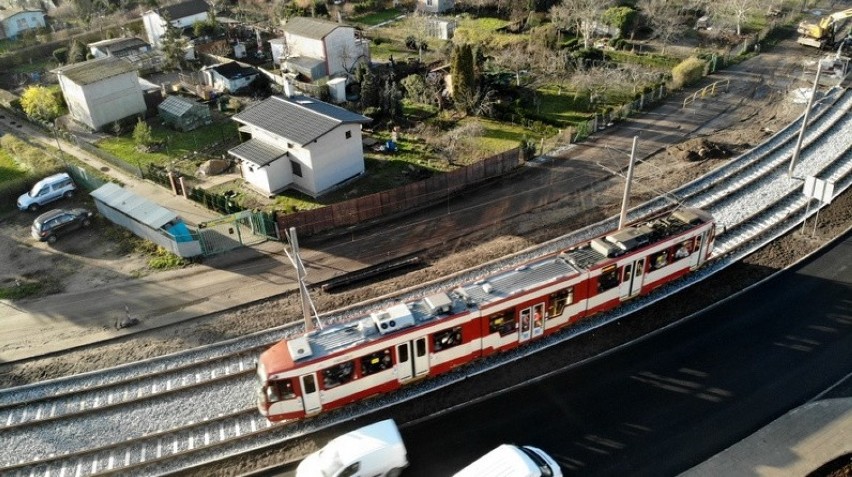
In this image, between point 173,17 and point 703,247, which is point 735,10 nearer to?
point 703,247

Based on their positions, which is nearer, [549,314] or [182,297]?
[549,314]

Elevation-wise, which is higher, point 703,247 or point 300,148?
point 300,148

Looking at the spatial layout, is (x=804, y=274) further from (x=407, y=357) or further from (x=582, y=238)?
(x=407, y=357)

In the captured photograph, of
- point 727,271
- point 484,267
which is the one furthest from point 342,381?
point 727,271

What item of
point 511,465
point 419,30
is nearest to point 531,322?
point 511,465

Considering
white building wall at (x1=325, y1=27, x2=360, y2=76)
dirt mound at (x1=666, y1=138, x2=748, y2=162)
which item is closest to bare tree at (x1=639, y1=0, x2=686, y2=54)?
dirt mound at (x1=666, y1=138, x2=748, y2=162)

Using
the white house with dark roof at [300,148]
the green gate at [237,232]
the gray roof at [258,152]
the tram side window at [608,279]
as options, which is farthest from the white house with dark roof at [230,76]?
the tram side window at [608,279]

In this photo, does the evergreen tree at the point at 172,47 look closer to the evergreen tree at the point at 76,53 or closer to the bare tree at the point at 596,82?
the evergreen tree at the point at 76,53
